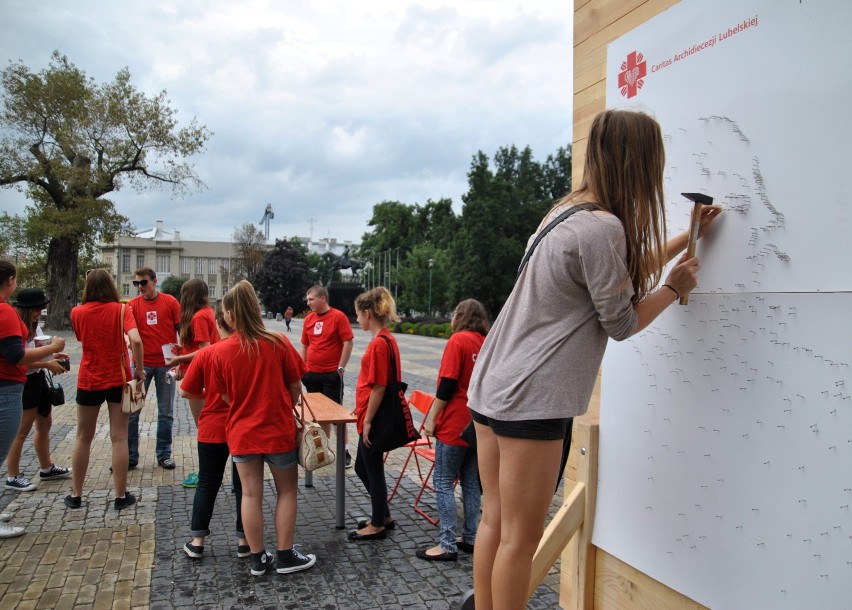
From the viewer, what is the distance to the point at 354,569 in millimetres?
4012

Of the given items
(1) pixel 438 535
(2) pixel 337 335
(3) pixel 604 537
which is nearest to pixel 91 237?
(2) pixel 337 335

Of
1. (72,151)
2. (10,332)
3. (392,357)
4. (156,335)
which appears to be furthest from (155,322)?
(72,151)

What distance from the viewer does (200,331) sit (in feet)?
19.1

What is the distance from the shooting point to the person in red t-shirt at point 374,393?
4.29 meters

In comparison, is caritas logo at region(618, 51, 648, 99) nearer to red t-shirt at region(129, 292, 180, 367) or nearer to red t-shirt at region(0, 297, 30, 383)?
red t-shirt at region(0, 297, 30, 383)

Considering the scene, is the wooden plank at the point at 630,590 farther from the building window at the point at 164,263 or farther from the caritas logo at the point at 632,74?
the building window at the point at 164,263

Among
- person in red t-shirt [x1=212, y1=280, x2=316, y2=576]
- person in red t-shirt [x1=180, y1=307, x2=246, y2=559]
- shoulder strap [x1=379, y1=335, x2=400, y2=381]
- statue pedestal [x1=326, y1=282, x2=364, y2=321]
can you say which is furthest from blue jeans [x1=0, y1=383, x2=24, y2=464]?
statue pedestal [x1=326, y1=282, x2=364, y2=321]

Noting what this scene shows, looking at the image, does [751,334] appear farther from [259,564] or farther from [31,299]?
[31,299]

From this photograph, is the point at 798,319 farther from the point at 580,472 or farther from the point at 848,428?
the point at 580,472

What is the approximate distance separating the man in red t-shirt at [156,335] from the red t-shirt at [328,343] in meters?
1.31

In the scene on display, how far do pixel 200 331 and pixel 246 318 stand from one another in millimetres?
2219

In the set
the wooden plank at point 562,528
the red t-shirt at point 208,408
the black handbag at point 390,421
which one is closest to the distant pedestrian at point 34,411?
the red t-shirt at point 208,408

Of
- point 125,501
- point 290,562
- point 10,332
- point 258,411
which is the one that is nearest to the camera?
point 258,411

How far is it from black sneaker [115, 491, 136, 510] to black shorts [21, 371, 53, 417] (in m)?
1.20
